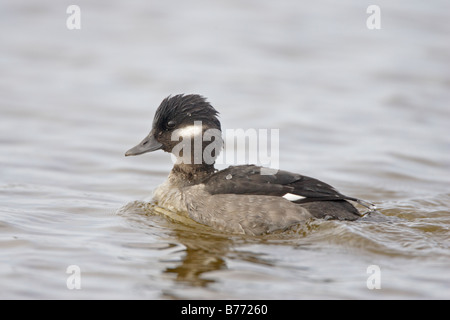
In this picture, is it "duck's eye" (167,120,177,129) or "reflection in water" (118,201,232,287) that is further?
"duck's eye" (167,120,177,129)

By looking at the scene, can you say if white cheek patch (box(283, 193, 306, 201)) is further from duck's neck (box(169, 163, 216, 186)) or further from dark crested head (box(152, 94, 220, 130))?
dark crested head (box(152, 94, 220, 130))

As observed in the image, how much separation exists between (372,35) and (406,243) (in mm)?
11111

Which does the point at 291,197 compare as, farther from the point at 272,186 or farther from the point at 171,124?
the point at 171,124

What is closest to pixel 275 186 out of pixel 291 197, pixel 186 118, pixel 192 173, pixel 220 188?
pixel 291 197

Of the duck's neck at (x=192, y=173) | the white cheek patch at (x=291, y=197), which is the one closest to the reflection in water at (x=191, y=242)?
the duck's neck at (x=192, y=173)

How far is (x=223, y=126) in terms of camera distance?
13.1 m

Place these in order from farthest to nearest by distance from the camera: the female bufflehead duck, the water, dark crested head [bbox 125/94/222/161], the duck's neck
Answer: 1. the duck's neck
2. dark crested head [bbox 125/94/222/161]
3. the female bufflehead duck
4. the water

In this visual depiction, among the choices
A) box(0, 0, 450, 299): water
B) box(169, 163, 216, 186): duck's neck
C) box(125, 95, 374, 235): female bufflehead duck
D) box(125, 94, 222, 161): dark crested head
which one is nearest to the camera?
box(0, 0, 450, 299): water

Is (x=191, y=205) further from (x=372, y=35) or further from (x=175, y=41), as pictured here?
(x=372, y=35)

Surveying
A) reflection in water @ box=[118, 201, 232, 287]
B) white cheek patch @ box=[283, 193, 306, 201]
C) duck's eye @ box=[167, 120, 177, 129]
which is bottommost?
reflection in water @ box=[118, 201, 232, 287]

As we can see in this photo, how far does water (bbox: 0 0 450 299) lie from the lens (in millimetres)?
6883

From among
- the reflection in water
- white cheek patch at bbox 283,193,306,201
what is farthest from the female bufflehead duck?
the reflection in water

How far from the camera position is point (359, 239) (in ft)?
24.8

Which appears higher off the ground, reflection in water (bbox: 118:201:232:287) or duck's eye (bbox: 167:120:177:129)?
duck's eye (bbox: 167:120:177:129)
